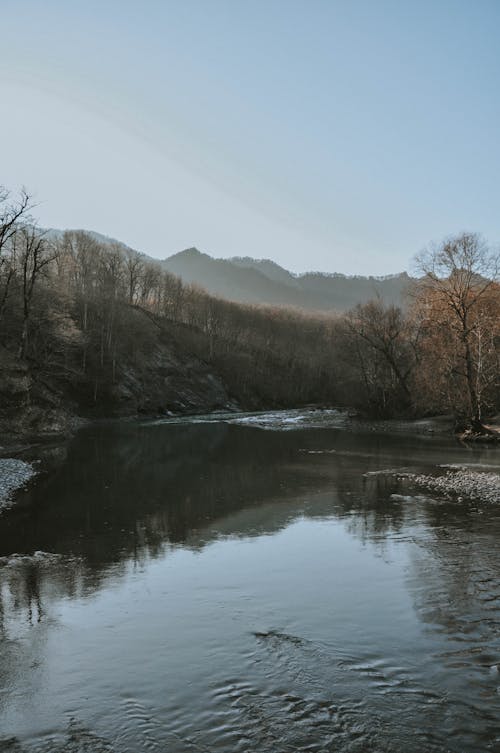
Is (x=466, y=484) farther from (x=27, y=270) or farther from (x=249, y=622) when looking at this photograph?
(x=27, y=270)

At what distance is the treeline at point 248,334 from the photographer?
170ft

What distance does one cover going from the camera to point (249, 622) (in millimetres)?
11398

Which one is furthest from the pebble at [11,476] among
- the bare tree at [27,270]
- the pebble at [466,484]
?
the bare tree at [27,270]

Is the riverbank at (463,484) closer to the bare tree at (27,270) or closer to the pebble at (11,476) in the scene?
the pebble at (11,476)

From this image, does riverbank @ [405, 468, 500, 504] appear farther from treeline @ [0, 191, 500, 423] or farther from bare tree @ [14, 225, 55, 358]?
bare tree @ [14, 225, 55, 358]

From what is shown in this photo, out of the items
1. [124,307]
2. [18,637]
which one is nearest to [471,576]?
[18,637]

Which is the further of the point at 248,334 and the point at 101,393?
the point at 248,334

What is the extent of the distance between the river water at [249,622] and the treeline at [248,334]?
31206 mm

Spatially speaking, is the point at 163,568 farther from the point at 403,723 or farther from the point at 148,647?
the point at 403,723

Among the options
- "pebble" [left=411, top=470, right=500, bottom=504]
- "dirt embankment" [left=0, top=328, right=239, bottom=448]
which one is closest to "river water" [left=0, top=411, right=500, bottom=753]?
"pebble" [left=411, top=470, right=500, bottom=504]

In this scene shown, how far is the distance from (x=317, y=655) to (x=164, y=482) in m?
19.7

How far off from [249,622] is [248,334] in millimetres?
134354

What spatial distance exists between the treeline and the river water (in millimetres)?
31206

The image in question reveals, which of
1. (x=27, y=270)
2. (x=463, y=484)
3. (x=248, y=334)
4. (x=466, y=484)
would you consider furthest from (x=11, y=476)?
(x=248, y=334)
